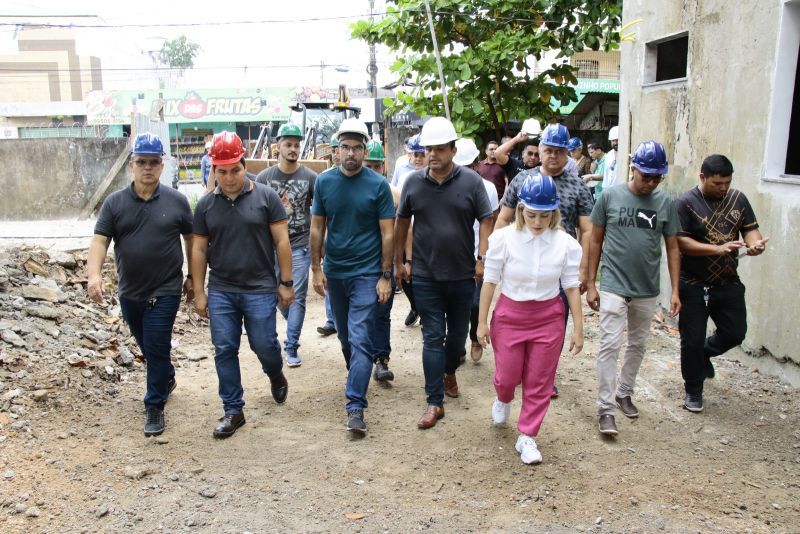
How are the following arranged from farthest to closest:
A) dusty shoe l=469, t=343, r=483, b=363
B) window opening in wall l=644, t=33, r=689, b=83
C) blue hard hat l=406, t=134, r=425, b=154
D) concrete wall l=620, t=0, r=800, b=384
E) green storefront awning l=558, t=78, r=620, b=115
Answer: green storefront awning l=558, t=78, r=620, b=115
window opening in wall l=644, t=33, r=689, b=83
blue hard hat l=406, t=134, r=425, b=154
dusty shoe l=469, t=343, r=483, b=363
concrete wall l=620, t=0, r=800, b=384

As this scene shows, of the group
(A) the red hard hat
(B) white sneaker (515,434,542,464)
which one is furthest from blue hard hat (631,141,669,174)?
(A) the red hard hat

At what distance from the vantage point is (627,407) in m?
4.88

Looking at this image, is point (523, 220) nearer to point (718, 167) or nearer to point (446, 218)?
point (446, 218)

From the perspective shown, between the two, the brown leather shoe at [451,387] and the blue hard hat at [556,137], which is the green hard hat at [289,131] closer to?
the blue hard hat at [556,137]

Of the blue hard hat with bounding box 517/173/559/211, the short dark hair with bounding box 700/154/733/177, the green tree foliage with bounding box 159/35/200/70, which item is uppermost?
the green tree foliage with bounding box 159/35/200/70

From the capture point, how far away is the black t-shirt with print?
15.3 ft

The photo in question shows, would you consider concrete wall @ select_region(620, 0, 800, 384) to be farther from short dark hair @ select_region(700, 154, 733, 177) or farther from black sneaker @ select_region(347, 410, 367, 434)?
black sneaker @ select_region(347, 410, 367, 434)

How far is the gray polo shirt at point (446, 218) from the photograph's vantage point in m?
4.58

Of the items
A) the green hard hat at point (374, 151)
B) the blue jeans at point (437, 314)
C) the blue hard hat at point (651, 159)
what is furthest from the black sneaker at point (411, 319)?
the blue hard hat at point (651, 159)

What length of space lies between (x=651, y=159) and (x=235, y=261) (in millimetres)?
2732

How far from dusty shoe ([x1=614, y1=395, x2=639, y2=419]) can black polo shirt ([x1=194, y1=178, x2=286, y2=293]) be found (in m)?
2.63

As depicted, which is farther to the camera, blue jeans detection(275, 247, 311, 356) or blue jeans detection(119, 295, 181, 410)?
blue jeans detection(275, 247, 311, 356)

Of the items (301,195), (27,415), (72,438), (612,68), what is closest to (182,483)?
(72,438)

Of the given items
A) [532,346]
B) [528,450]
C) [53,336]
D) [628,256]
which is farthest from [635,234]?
[53,336]
